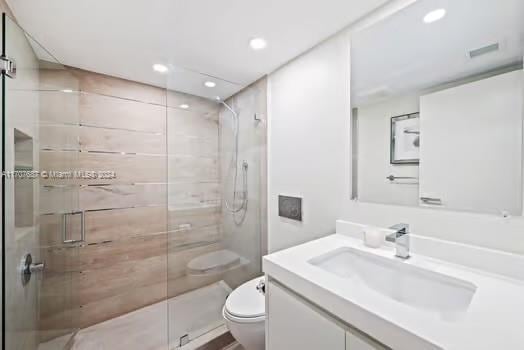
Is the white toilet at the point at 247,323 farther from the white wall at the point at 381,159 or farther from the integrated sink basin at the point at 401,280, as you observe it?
the white wall at the point at 381,159

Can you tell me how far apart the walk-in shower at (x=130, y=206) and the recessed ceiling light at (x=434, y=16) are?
1325 mm

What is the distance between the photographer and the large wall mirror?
0.89 meters

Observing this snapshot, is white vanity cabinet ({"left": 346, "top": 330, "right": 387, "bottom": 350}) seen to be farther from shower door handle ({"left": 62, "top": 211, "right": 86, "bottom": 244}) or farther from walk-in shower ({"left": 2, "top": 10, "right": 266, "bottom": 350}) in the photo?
shower door handle ({"left": 62, "top": 211, "right": 86, "bottom": 244})

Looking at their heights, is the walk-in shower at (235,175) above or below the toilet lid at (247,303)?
above

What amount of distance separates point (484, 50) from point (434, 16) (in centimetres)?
29

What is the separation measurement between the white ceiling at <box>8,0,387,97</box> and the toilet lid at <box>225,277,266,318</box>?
1678mm

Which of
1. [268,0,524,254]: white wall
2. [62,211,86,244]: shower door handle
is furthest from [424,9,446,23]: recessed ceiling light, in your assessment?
[62,211,86,244]: shower door handle

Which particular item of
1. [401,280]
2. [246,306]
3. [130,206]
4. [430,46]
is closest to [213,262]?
[246,306]

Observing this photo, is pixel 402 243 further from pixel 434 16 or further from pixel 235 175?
pixel 235 175

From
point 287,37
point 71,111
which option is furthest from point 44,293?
point 287,37

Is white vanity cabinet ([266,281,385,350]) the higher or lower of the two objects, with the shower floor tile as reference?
higher

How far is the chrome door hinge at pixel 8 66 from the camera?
1.06m

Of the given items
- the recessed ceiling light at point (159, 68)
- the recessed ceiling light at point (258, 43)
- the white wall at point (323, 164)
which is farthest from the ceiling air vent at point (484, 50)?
the recessed ceiling light at point (159, 68)

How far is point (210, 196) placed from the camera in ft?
6.84
